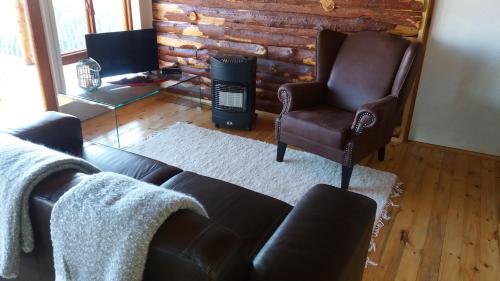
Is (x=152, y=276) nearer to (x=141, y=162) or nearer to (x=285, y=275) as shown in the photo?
(x=285, y=275)

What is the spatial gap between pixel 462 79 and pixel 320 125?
1.36 metres

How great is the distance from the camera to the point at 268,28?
361 cm

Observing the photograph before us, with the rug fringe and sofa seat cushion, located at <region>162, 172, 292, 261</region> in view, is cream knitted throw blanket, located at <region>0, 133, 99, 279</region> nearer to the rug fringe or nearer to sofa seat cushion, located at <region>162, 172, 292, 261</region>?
→ sofa seat cushion, located at <region>162, 172, 292, 261</region>

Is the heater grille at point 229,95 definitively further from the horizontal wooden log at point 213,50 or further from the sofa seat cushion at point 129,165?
the sofa seat cushion at point 129,165

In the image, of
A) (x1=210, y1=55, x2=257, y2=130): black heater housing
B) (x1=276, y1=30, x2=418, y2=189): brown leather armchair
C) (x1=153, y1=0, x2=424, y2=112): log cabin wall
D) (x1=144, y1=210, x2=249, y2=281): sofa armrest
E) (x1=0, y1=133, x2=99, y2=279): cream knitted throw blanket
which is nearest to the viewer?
(x1=144, y1=210, x2=249, y2=281): sofa armrest

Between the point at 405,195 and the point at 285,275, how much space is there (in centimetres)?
185

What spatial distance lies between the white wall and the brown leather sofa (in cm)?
219

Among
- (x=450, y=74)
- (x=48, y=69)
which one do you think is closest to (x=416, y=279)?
(x=450, y=74)

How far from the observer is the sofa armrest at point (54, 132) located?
1.79 m

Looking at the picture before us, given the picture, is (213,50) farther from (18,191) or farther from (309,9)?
(18,191)

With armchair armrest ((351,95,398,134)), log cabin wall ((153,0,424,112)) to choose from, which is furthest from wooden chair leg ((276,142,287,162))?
log cabin wall ((153,0,424,112))

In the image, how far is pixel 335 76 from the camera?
3045 millimetres

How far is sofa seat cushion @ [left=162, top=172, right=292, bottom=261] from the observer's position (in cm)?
145

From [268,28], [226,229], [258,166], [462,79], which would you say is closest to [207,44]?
[268,28]
